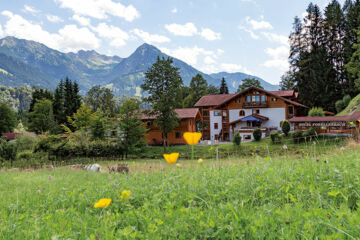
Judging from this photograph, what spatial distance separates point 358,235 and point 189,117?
37.3 m

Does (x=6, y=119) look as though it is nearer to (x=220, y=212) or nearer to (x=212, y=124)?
(x=212, y=124)

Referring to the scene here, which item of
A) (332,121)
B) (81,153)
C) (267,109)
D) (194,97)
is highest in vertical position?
(194,97)

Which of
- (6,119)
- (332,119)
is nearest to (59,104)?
(6,119)

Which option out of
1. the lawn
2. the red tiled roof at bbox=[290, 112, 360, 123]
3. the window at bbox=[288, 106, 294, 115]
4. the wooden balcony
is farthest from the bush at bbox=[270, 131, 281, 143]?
the lawn

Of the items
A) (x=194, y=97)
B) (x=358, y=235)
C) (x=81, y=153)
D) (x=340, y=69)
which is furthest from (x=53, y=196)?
(x=194, y=97)

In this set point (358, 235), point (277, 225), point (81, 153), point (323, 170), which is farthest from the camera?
point (81, 153)

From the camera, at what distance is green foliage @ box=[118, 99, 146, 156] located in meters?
27.1

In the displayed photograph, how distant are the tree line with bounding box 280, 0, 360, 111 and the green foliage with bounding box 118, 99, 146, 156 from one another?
29512 millimetres

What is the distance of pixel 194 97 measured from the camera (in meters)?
55.2

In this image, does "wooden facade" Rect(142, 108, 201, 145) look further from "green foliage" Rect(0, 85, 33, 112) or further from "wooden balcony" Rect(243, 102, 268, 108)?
"green foliage" Rect(0, 85, 33, 112)

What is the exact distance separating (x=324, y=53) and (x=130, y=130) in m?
34.4

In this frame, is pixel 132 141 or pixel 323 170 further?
pixel 132 141

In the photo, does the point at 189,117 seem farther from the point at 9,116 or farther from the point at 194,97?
the point at 9,116

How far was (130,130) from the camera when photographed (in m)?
27.6
